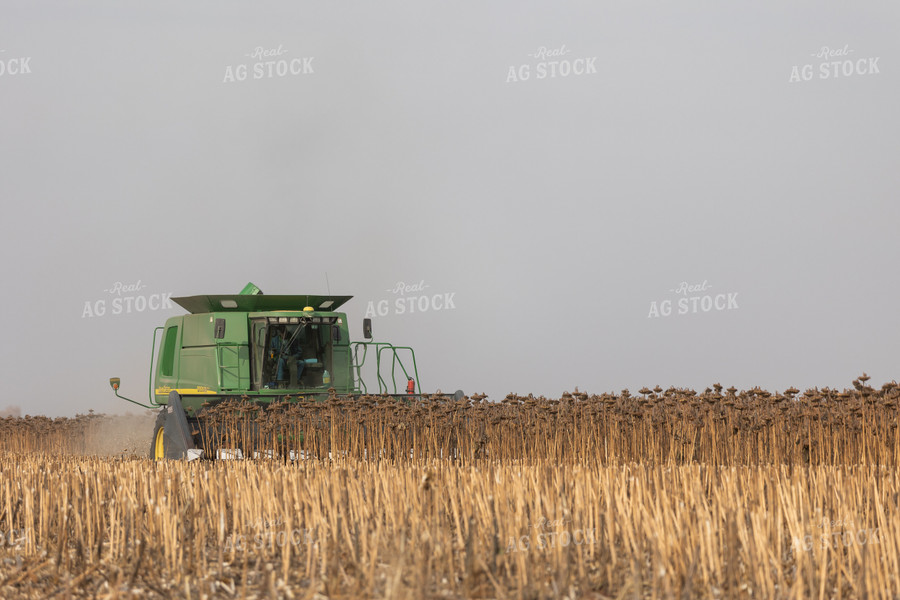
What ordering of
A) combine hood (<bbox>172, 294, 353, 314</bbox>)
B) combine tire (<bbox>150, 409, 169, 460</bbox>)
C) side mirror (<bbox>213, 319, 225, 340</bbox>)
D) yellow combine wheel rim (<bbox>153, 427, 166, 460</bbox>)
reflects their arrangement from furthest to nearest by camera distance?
combine hood (<bbox>172, 294, 353, 314</bbox>) → side mirror (<bbox>213, 319, 225, 340</bbox>) → yellow combine wheel rim (<bbox>153, 427, 166, 460</bbox>) → combine tire (<bbox>150, 409, 169, 460</bbox>)

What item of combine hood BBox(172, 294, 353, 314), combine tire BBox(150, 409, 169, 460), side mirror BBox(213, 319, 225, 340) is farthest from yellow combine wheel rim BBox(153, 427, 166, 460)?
combine hood BBox(172, 294, 353, 314)

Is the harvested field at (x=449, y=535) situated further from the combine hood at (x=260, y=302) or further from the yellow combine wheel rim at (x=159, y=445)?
the combine hood at (x=260, y=302)

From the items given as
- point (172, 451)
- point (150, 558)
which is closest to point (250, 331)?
point (172, 451)

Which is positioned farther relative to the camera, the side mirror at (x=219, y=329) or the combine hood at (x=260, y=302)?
the combine hood at (x=260, y=302)

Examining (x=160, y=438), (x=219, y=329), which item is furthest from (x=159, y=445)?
(x=219, y=329)

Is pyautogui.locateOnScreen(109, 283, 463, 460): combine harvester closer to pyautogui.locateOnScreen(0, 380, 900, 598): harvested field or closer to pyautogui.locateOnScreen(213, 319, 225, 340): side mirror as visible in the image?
pyautogui.locateOnScreen(213, 319, 225, 340): side mirror

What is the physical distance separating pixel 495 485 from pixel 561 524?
3.51 ft

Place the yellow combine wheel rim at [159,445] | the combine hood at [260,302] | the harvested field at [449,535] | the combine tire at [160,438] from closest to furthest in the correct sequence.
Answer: the harvested field at [449,535] < the combine tire at [160,438] < the yellow combine wheel rim at [159,445] < the combine hood at [260,302]

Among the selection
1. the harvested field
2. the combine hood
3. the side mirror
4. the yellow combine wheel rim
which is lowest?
the harvested field

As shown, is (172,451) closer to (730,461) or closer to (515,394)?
(515,394)

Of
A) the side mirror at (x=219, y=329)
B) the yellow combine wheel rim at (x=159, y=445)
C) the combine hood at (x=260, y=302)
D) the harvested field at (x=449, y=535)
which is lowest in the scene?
the harvested field at (x=449, y=535)

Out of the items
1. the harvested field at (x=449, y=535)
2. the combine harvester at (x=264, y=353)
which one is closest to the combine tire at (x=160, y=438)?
the combine harvester at (x=264, y=353)

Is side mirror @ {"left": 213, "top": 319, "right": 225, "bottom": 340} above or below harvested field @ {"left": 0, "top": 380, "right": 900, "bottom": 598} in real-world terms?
above

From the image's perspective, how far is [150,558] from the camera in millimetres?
5305
